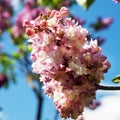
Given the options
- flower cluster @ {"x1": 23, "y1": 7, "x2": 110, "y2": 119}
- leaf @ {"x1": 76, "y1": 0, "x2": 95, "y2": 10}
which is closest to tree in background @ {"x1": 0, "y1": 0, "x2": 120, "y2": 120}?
flower cluster @ {"x1": 23, "y1": 7, "x2": 110, "y2": 119}

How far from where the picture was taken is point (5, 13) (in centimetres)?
872

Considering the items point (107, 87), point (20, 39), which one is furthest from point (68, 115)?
point (20, 39)

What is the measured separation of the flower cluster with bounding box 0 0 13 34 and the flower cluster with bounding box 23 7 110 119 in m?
6.35

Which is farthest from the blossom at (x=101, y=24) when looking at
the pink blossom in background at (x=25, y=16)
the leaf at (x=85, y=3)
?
the leaf at (x=85, y=3)

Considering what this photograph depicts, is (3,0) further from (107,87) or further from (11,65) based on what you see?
(107,87)

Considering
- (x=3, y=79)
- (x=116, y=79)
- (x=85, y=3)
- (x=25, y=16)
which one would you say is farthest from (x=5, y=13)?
(x=116, y=79)

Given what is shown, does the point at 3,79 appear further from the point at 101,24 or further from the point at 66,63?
the point at 66,63

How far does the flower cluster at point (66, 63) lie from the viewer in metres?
1.62

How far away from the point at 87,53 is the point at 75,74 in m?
0.09

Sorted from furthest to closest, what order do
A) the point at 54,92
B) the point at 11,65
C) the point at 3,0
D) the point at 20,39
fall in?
1. the point at 3,0
2. the point at 20,39
3. the point at 11,65
4. the point at 54,92

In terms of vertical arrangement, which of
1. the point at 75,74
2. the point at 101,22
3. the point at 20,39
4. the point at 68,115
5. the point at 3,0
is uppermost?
the point at 3,0

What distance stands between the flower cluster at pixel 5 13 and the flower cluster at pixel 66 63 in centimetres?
635

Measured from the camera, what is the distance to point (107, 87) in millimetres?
1552

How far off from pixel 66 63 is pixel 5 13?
7.22 m
